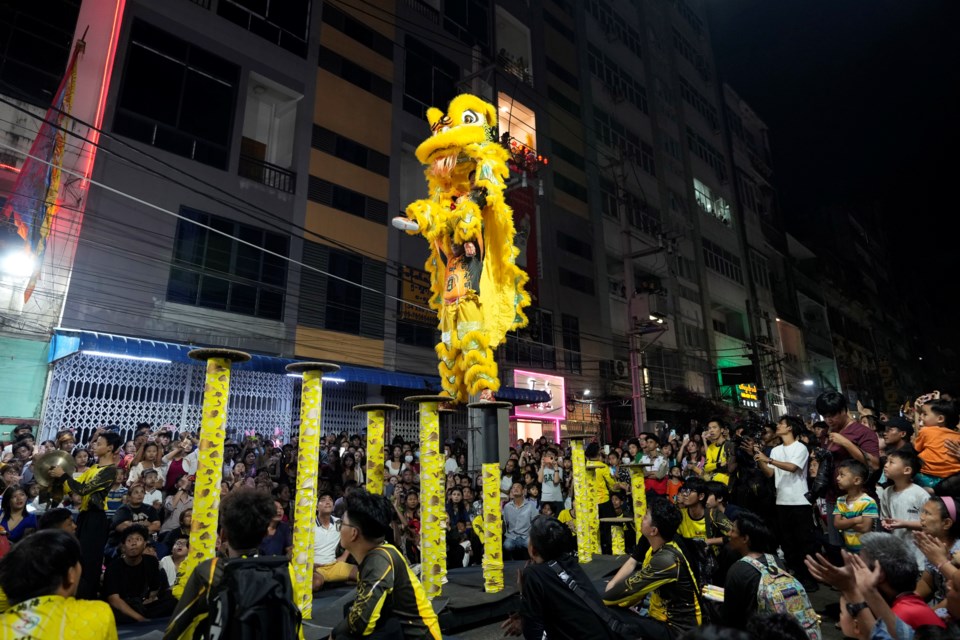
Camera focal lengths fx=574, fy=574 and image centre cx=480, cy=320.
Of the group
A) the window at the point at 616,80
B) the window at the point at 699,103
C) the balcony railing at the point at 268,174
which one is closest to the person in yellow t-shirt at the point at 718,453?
the balcony railing at the point at 268,174

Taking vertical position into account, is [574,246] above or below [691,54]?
below

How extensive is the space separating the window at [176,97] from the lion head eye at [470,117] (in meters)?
7.86

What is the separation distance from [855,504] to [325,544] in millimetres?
5541

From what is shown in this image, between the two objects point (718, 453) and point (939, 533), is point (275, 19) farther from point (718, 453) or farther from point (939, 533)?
point (939, 533)

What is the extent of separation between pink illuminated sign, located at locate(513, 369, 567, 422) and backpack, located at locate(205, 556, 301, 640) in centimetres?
1657

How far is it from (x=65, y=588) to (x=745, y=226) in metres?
39.0

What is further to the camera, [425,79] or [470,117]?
[425,79]

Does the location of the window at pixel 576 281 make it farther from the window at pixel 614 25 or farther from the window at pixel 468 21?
the window at pixel 614 25

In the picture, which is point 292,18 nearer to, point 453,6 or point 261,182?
point 261,182

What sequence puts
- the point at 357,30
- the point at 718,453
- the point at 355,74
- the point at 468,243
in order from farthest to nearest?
1. the point at 357,30
2. the point at 355,74
3. the point at 468,243
4. the point at 718,453

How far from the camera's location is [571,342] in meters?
23.1

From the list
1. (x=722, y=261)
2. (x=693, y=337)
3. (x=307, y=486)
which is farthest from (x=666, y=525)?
(x=722, y=261)

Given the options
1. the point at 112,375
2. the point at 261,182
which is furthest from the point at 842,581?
the point at 261,182

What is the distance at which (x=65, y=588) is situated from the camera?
2.39 m
